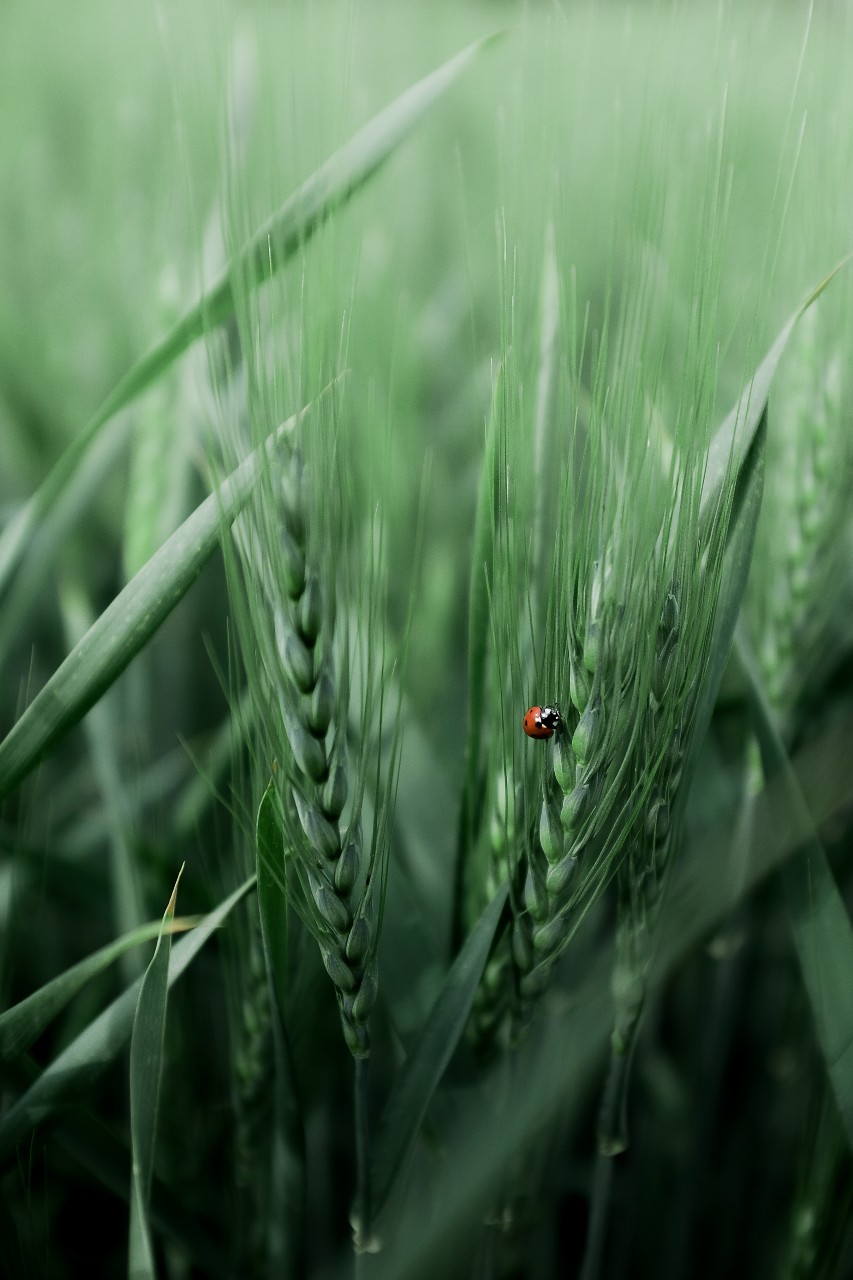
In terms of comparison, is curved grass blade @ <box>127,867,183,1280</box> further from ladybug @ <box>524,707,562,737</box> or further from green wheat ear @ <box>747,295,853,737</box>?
green wheat ear @ <box>747,295,853,737</box>

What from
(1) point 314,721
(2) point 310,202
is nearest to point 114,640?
(1) point 314,721

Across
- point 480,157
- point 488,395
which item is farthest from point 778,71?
point 488,395

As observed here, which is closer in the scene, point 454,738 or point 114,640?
point 114,640

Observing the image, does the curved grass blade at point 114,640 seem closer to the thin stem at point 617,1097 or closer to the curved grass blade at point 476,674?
the curved grass blade at point 476,674

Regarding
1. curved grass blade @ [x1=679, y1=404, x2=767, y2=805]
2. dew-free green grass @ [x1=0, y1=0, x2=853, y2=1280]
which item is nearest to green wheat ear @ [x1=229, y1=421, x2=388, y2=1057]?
dew-free green grass @ [x1=0, y1=0, x2=853, y2=1280]

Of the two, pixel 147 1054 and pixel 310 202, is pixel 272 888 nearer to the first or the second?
pixel 147 1054

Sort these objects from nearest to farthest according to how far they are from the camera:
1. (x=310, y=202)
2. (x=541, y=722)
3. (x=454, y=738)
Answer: (x=541, y=722) < (x=310, y=202) < (x=454, y=738)
